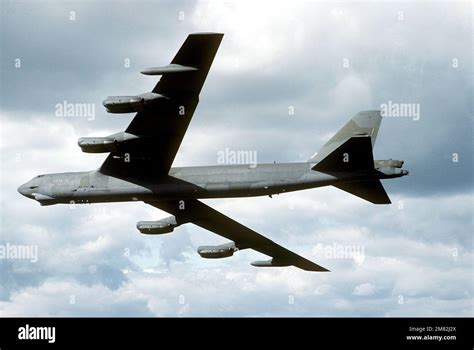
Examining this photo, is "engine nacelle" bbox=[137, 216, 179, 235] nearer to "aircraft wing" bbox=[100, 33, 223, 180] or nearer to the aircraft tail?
"aircraft wing" bbox=[100, 33, 223, 180]

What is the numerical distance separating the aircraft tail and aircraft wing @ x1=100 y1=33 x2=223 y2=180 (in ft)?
24.4

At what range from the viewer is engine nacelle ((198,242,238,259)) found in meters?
51.5

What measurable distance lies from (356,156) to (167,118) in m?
9.69

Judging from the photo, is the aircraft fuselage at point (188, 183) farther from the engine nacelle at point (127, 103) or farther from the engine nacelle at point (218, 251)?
the engine nacelle at point (218, 251)

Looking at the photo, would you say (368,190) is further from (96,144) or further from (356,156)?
(96,144)

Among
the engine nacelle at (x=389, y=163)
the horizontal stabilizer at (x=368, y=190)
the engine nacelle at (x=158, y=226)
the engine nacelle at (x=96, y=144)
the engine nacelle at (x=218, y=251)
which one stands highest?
the engine nacelle at (x=96, y=144)

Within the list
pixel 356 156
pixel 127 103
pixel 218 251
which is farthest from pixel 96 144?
pixel 218 251

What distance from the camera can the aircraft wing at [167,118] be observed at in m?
38.2

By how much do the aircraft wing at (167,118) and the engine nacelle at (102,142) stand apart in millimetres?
314

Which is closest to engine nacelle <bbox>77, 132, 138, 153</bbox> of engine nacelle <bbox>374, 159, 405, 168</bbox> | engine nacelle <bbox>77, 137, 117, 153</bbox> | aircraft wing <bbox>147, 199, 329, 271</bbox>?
engine nacelle <bbox>77, 137, 117, 153</bbox>

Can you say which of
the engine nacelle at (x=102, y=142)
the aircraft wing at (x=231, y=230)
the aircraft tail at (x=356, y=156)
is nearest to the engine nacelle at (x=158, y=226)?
the aircraft wing at (x=231, y=230)
